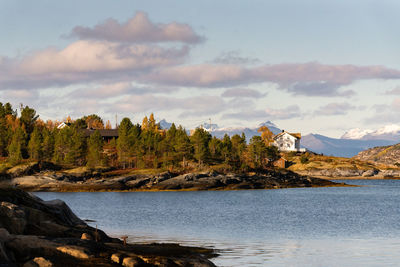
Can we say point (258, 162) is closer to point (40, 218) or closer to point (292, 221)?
point (292, 221)

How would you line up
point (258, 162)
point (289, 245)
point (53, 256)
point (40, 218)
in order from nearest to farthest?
point (53, 256) < point (40, 218) < point (289, 245) < point (258, 162)

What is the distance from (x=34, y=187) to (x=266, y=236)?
299ft

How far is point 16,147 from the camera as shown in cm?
14875

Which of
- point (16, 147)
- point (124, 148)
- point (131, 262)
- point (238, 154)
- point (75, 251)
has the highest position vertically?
point (16, 147)

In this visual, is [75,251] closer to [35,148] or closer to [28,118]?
[35,148]

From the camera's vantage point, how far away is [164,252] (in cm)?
3005

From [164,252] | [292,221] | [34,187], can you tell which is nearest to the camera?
[164,252]

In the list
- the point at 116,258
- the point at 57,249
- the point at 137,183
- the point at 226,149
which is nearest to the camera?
the point at 116,258

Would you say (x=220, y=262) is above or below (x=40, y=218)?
below

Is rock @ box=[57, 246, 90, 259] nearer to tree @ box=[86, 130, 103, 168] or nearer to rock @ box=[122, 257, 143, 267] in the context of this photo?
rock @ box=[122, 257, 143, 267]

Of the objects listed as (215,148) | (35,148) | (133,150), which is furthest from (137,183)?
(35,148)

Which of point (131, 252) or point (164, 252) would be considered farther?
point (164, 252)

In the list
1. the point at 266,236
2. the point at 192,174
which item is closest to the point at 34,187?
the point at 192,174

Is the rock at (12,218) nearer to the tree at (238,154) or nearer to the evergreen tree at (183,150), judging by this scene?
the evergreen tree at (183,150)
